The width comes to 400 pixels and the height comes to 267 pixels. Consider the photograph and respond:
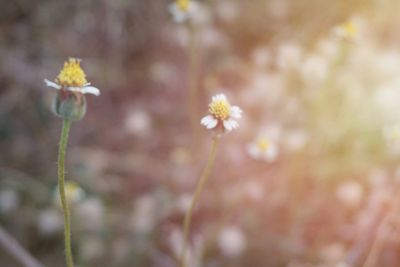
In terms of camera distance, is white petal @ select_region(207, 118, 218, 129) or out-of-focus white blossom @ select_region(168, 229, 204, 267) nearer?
white petal @ select_region(207, 118, 218, 129)

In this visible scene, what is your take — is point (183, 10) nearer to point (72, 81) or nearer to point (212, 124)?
point (212, 124)

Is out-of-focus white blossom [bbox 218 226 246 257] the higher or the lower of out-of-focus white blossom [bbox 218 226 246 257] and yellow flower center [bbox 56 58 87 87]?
the higher

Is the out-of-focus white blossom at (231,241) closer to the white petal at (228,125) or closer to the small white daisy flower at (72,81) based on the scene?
the white petal at (228,125)

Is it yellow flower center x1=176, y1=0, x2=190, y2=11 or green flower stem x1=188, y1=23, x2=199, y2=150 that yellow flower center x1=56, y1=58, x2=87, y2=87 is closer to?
yellow flower center x1=176, y1=0, x2=190, y2=11

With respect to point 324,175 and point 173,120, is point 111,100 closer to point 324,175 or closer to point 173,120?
point 173,120

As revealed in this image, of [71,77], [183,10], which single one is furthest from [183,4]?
[71,77]

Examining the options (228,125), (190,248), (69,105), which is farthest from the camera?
(190,248)

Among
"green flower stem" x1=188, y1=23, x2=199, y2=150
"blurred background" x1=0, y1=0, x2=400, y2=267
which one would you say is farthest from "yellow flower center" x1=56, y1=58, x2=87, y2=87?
"green flower stem" x1=188, y1=23, x2=199, y2=150
